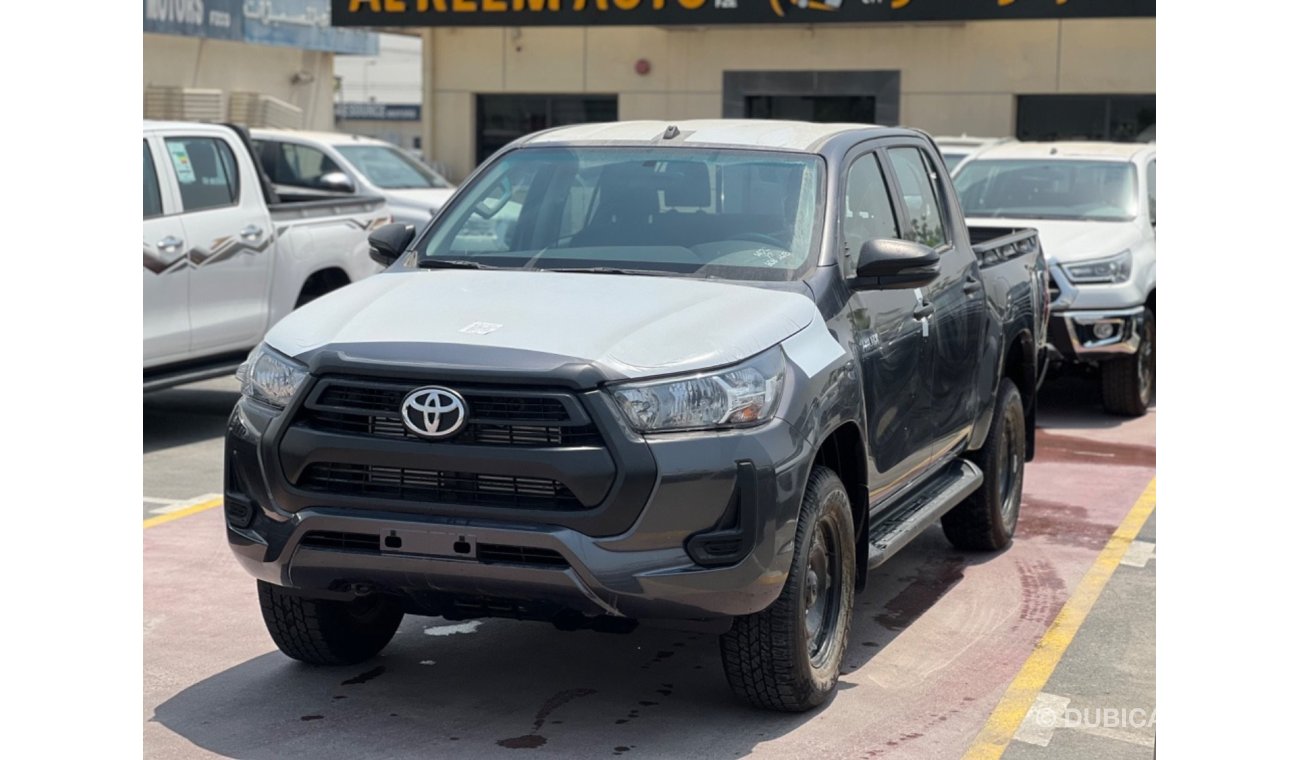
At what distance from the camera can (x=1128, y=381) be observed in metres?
12.0

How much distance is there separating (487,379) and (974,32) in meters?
23.3

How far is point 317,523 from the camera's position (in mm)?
4832

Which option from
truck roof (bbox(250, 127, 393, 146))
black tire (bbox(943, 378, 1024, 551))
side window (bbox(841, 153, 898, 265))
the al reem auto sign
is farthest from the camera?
the al reem auto sign

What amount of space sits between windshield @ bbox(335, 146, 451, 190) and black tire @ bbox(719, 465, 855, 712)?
13.7 metres

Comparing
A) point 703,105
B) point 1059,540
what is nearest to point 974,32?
point 703,105

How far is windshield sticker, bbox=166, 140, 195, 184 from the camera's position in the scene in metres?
10.1

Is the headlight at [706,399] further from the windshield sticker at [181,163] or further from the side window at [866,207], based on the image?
the windshield sticker at [181,163]

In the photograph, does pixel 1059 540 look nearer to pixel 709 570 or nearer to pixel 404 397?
pixel 709 570

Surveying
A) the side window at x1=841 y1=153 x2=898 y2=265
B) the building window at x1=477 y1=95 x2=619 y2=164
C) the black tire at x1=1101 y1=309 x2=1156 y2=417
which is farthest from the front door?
the building window at x1=477 y1=95 x2=619 y2=164

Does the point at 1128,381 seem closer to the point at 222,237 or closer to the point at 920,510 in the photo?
the point at 920,510

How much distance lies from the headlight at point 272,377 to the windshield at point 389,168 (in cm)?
1345

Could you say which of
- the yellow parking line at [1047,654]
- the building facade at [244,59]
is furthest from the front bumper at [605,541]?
the building facade at [244,59]

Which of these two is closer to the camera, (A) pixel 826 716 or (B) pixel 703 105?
(A) pixel 826 716

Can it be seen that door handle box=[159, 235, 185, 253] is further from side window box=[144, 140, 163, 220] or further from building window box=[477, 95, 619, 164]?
building window box=[477, 95, 619, 164]
